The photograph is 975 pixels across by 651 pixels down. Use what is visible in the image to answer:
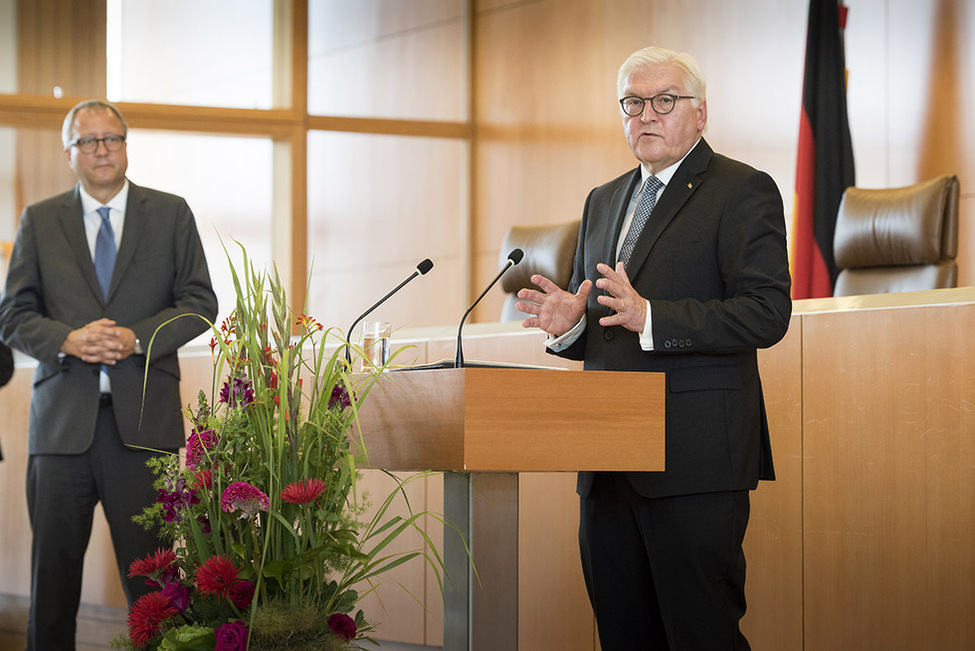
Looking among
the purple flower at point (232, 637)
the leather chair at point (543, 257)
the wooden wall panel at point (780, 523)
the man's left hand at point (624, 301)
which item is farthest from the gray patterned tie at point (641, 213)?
the leather chair at point (543, 257)

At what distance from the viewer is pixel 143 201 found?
3.39 meters

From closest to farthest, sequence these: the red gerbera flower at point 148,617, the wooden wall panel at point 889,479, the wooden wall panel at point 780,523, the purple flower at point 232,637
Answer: the purple flower at point 232,637 → the red gerbera flower at point 148,617 → the wooden wall panel at point 889,479 → the wooden wall panel at point 780,523

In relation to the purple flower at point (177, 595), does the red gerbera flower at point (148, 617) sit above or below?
below

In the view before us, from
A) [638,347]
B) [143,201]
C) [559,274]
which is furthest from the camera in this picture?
[559,274]

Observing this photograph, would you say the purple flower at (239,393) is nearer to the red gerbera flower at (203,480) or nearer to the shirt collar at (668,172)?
the red gerbera flower at (203,480)

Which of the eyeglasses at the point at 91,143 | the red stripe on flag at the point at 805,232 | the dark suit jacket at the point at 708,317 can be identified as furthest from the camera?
the red stripe on flag at the point at 805,232

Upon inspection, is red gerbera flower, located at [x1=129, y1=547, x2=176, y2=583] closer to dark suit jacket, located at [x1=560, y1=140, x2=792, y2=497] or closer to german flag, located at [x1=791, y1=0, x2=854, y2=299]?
dark suit jacket, located at [x1=560, y1=140, x2=792, y2=497]

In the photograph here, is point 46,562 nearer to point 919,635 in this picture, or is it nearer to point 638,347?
point 638,347

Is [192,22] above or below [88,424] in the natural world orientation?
above

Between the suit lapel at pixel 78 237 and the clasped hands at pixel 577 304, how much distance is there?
1.53 meters

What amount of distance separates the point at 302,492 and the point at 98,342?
1.45m

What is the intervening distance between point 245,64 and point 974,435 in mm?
4981

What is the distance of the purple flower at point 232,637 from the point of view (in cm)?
181

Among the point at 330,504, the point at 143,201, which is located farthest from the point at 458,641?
the point at 143,201
